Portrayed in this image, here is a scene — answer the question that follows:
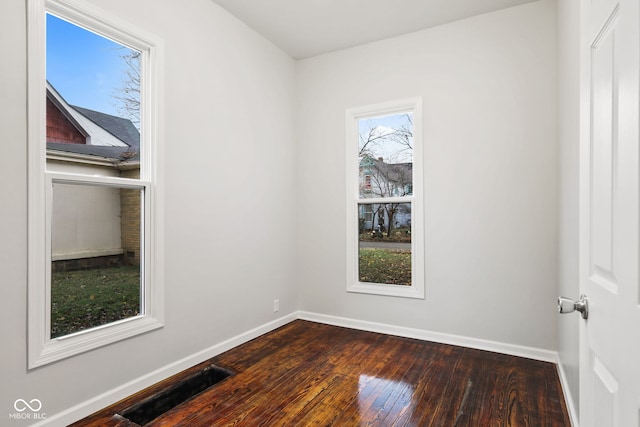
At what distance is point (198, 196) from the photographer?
2.81 m

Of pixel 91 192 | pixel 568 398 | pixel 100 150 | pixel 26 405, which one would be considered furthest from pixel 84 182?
pixel 568 398

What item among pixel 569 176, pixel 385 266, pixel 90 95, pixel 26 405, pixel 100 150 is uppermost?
pixel 90 95

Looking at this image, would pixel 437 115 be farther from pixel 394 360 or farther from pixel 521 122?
pixel 394 360

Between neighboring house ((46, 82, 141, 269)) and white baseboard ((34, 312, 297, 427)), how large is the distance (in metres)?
0.78

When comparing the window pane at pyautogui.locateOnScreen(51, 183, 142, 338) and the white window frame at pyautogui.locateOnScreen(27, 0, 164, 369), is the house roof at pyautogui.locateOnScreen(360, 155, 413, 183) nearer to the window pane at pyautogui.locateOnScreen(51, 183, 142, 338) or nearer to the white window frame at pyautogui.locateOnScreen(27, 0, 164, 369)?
the white window frame at pyautogui.locateOnScreen(27, 0, 164, 369)

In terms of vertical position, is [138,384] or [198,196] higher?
[198,196]

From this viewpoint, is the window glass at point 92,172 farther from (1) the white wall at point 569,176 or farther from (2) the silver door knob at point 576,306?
(1) the white wall at point 569,176

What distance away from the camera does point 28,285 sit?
71.6 inches

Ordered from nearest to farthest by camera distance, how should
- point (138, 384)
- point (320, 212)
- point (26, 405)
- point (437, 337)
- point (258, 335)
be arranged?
1. point (26, 405)
2. point (138, 384)
3. point (437, 337)
4. point (258, 335)
5. point (320, 212)

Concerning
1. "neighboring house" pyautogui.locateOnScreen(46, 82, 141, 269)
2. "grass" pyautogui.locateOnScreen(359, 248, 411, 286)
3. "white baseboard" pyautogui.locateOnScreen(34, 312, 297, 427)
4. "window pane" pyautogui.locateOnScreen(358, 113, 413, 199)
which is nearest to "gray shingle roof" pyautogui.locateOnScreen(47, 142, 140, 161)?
"neighboring house" pyautogui.locateOnScreen(46, 82, 141, 269)

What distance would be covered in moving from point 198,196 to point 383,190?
1.80 metres

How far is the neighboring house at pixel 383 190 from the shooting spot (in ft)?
11.5

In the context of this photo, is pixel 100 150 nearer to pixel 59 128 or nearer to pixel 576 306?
pixel 59 128

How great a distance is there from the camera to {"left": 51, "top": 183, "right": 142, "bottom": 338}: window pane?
6.57 feet
